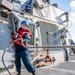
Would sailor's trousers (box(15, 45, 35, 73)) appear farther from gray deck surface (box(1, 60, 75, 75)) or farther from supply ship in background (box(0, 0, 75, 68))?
supply ship in background (box(0, 0, 75, 68))

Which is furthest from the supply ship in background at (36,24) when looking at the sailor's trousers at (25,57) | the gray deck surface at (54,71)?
the sailor's trousers at (25,57)

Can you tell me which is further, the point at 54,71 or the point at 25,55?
the point at 54,71

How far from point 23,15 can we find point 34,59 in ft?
6.19

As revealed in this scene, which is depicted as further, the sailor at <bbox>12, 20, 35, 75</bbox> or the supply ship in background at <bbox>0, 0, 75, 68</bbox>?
the supply ship in background at <bbox>0, 0, 75, 68</bbox>

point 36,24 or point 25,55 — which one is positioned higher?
point 36,24

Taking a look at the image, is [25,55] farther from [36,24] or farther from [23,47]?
[36,24]

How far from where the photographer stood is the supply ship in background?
8.14 m

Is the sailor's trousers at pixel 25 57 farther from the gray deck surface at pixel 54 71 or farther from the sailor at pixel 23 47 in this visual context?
the gray deck surface at pixel 54 71

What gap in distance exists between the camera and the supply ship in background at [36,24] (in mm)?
8141

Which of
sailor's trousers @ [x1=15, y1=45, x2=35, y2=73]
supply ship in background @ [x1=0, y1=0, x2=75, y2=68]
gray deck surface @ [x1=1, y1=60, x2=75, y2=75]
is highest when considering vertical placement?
supply ship in background @ [x1=0, y1=0, x2=75, y2=68]

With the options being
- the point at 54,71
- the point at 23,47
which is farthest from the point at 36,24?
the point at 23,47

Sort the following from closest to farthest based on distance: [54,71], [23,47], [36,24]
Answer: [23,47] < [54,71] < [36,24]

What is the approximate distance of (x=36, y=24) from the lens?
977 cm

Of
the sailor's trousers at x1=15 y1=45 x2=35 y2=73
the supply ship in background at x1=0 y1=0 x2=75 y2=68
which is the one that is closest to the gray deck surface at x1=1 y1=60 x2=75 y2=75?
the supply ship in background at x1=0 y1=0 x2=75 y2=68
